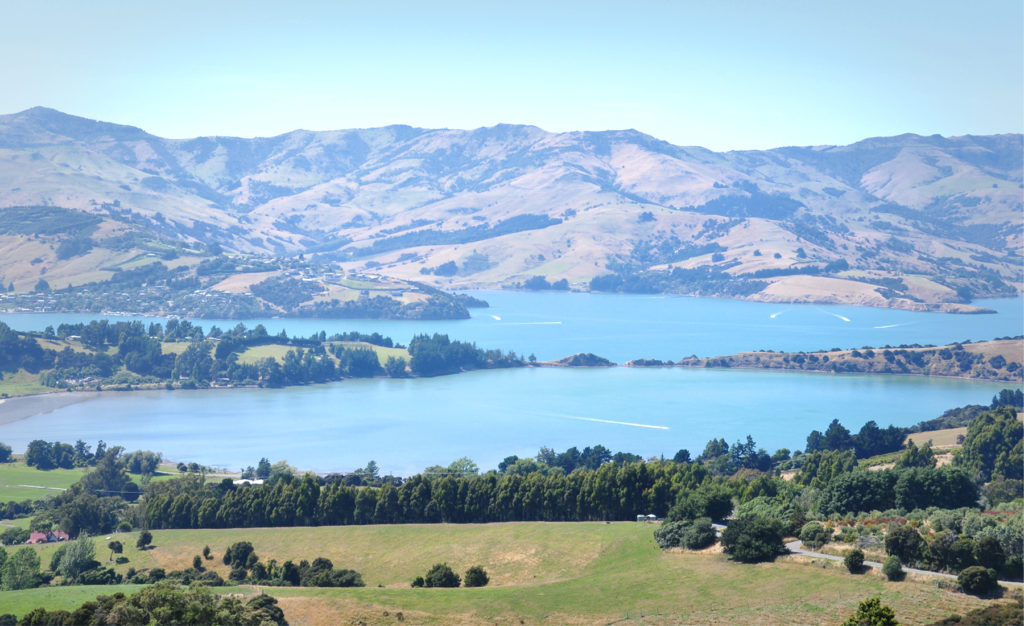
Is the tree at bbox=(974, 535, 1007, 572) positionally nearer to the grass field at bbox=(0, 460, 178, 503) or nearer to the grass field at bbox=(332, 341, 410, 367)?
the grass field at bbox=(0, 460, 178, 503)

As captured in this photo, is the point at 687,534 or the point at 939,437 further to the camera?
the point at 939,437

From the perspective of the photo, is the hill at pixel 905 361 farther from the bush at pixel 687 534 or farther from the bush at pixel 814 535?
the bush at pixel 814 535

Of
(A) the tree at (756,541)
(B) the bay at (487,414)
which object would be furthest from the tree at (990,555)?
(B) the bay at (487,414)

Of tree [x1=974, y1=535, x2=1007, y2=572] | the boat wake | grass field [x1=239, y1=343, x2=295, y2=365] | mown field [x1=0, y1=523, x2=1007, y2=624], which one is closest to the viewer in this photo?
mown field [x1=0, y1=523, x2=1007, y2=624]

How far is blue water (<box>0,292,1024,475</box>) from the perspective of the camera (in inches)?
3238

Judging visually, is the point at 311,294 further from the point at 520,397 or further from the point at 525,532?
the point at 525,532

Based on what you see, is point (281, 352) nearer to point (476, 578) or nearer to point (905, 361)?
point (905, 361)

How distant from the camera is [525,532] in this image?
147ft

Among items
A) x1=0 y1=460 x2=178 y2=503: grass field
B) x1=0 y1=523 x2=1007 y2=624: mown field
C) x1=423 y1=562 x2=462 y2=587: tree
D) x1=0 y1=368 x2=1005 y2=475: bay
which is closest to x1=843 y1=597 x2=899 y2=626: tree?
x1=0 y1=523 x2=1007 y2=624: mown field

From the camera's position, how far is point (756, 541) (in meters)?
36.5

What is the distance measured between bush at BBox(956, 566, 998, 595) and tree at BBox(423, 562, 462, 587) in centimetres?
1665

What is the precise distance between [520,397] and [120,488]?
159 feet

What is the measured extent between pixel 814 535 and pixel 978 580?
23.5 feet

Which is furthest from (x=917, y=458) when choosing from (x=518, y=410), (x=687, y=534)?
(x=518, y=410)
